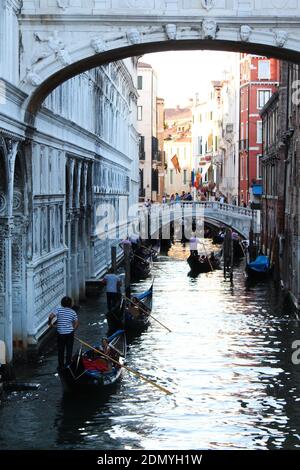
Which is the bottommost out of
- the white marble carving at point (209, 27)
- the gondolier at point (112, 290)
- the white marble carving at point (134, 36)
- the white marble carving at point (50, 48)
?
the gondolier at point (112, 290)

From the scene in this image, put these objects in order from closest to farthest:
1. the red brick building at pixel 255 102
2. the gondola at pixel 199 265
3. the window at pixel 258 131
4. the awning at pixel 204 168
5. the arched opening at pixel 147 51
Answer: the arched opening at pixel 147 51 < the gondola at pixel 199 265 < the red brick building at pixel 255 102 < the window at pixel 258 131 < the awning at pixel 204 168

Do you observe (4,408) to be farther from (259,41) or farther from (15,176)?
(259,41)

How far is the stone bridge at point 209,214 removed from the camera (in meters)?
38.8

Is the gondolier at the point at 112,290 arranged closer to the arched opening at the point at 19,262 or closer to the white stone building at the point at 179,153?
the arched opening at the point at 19,262

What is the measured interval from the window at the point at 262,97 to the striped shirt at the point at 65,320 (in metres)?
33.5

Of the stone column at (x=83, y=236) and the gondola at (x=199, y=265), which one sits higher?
the stone column at (x=83, y=236)

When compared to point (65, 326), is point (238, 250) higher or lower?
lower

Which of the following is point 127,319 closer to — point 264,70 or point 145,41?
point 145,41

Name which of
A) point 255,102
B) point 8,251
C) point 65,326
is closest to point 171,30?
point 8,251

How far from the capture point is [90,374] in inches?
472

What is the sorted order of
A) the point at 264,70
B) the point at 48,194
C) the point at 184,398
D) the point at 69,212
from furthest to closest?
the point at 264,70, the point at 69,212, the point at 48,194, the point at 184,398

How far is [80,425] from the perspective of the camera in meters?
10.9

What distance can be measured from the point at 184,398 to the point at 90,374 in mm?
1138

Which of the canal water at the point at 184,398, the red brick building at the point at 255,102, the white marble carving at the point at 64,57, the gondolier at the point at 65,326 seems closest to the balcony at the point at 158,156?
the red brick building at the point at 255,102
